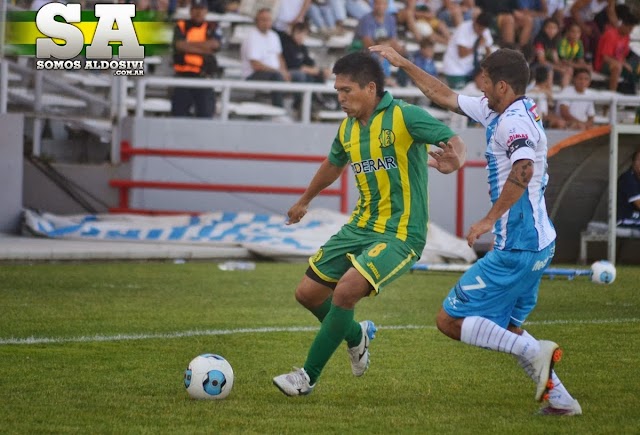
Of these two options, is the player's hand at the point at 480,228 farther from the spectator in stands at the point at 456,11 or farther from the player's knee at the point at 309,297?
the spectator in stands at the point at 456,11

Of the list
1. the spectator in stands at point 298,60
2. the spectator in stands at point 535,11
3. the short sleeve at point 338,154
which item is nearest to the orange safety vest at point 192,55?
the spectator in stands at point 298,60

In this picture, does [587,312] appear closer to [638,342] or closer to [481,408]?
[638,342]

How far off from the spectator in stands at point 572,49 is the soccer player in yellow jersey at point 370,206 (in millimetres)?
13559

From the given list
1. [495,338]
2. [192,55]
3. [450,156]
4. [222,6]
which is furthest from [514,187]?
[222,6]

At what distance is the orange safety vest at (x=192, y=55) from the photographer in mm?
17734

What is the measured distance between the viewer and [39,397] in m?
6.68

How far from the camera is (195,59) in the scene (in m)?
18.0

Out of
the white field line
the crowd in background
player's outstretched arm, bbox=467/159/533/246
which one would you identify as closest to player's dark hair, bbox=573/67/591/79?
the crowd in background

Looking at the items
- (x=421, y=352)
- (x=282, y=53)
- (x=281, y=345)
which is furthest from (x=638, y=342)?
(x=282, y=53)

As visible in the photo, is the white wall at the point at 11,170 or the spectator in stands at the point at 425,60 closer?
the white wall at the point at 11,170

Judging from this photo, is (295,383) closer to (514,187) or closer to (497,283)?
(497,283)

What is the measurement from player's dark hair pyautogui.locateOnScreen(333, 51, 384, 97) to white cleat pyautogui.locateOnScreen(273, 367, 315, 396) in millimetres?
1601

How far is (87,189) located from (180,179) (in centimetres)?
129

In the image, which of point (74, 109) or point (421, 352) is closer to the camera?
point (421, 352)
